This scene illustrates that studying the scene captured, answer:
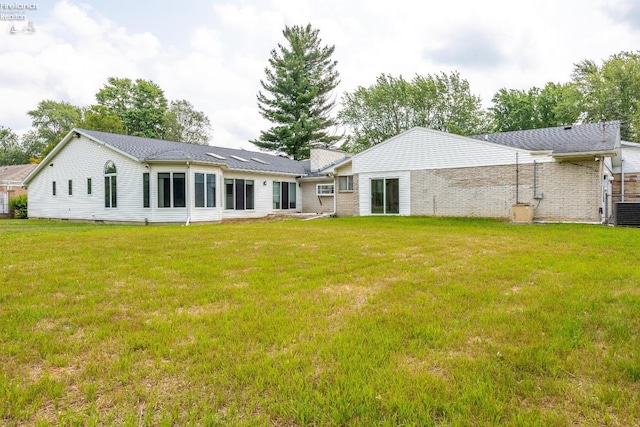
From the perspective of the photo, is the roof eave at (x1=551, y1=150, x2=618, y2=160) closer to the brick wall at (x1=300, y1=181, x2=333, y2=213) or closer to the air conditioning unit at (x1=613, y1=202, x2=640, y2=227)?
the air conditioning unit at (x1=613, y1=202, x2=640, y2=227)

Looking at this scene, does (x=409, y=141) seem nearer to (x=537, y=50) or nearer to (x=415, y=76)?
(x=537, y=50)

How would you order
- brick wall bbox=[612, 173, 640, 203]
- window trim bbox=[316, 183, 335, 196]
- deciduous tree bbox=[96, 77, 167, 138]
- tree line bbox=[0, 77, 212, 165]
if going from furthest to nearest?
deciduous tree bbox=[96, 77, 167, 138] → tree line bbox=[0, 77, 212, 165] → window trim bbox=[316, 183, 335, 196] → brick wall bbox=[612, 173, 640, 203]

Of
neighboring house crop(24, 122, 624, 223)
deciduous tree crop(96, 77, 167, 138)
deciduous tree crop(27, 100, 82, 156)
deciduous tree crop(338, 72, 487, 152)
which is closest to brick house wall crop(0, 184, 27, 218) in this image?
neighboring house crop(24, 122, 624, 223)

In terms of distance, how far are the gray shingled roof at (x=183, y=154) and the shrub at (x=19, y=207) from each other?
28.6 feet

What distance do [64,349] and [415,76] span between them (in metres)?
35.6

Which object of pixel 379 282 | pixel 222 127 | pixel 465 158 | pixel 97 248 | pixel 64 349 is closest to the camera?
pixel 64 349

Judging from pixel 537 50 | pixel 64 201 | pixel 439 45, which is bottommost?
pixel 64 201

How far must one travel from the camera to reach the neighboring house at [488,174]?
12586 millimetres

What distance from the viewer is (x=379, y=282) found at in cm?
456

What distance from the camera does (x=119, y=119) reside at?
31609 millimetres

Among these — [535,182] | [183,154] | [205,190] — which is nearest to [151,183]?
[183,154]

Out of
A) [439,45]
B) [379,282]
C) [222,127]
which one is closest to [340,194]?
[439,45]

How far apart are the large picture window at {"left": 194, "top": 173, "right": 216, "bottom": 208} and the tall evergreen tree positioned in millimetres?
16794

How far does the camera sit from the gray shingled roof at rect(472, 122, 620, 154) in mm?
12451
